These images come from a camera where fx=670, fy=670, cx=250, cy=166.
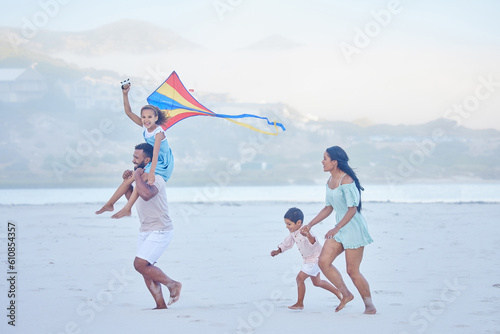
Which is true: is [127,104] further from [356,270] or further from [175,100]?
[356,270]

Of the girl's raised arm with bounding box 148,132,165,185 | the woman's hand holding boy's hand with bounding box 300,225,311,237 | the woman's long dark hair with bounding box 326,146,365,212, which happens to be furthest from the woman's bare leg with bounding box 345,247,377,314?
the girl's raised arm with bounding box 148,132,165,185

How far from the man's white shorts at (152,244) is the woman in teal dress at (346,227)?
4.17 feet

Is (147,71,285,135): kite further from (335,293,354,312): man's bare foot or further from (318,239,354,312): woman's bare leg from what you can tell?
(335,293,354,312): man's bare foot

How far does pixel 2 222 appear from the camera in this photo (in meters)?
15.3

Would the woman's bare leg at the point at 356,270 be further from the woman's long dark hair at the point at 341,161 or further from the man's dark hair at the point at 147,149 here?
the man's dark hair at the point at 147,149

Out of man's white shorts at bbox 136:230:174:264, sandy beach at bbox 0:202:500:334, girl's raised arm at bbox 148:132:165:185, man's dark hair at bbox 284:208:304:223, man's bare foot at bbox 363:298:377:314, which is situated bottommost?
sandy beach at bbox 0:202:500:334

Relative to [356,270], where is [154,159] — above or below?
above

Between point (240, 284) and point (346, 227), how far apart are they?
6.63 ft

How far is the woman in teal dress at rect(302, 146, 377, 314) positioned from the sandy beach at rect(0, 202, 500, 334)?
319 millimetres

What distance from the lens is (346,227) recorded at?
19.3ft

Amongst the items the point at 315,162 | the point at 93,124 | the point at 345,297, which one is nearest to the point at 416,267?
the point at 345,297

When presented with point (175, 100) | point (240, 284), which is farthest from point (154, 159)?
point (240, 284)

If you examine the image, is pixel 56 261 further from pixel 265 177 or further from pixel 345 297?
pixel 265 177

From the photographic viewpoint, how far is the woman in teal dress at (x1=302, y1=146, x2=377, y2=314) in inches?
229
